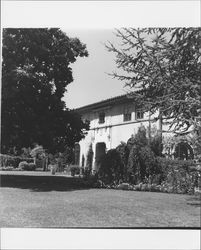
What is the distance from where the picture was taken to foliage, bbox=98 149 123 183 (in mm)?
13170

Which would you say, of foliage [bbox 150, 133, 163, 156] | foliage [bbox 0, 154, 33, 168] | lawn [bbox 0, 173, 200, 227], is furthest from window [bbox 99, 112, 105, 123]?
foliage [bbox 0, 154, 33, 168]

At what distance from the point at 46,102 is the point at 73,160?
89.0 inches

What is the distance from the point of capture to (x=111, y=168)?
13.7 meters

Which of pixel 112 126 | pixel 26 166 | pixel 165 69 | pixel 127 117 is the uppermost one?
pixel 165 69

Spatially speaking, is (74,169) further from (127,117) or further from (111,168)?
(127,117)

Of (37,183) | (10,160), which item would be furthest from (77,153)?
(10,160)

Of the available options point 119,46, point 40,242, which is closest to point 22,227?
point 40,242

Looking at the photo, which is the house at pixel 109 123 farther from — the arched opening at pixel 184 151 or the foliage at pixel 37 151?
the foliage at pixel 37 151

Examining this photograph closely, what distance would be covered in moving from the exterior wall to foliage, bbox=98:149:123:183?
44 centimetres

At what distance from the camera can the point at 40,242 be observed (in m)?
8.18

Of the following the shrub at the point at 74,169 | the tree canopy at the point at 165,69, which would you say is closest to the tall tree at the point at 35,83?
the shrub at the point at 74,169

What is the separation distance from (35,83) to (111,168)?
13.7 ft

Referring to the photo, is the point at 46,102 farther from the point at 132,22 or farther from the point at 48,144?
the point at 132,22

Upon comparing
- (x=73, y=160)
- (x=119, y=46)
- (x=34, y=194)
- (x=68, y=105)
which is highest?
(x=119, y=46)
